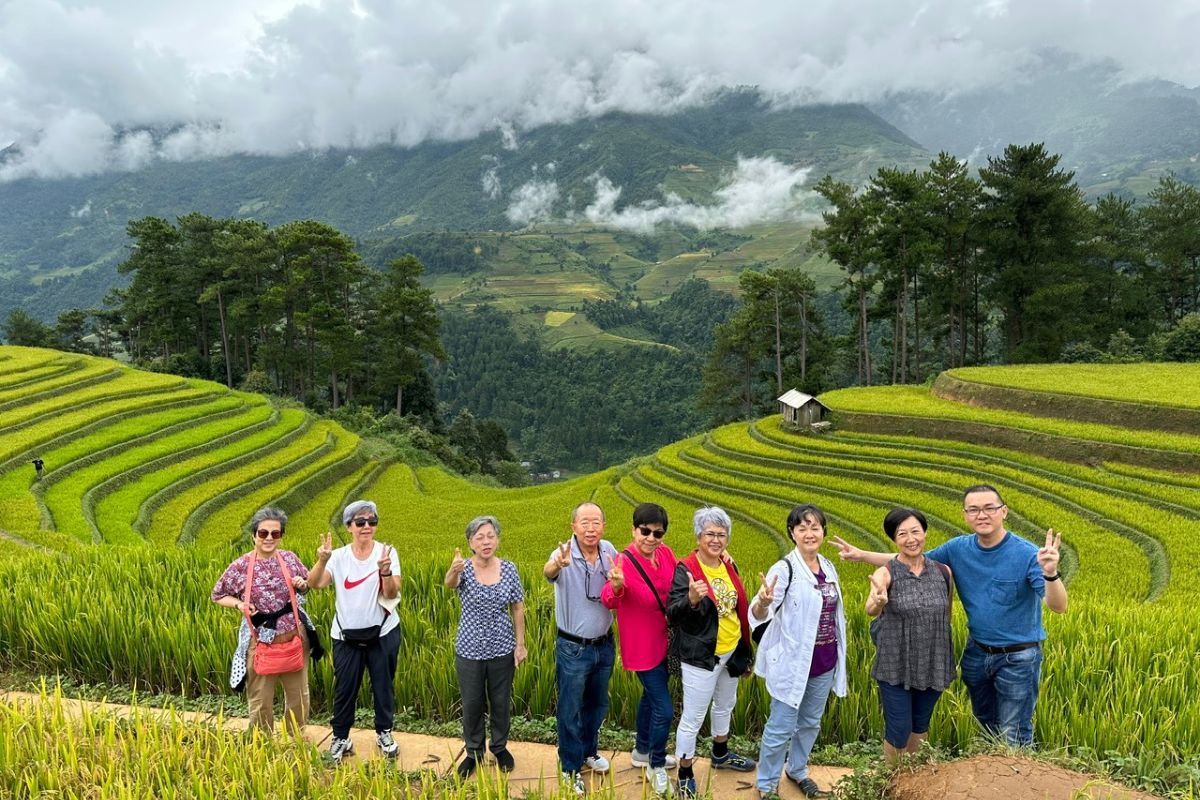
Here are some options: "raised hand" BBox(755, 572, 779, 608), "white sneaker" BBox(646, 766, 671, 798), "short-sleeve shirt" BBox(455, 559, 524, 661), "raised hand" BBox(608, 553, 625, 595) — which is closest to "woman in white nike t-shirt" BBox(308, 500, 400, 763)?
"short-sleeve shirt" BBox(455, 559, 524, 661)

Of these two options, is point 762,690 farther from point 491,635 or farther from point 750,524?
point 750,524

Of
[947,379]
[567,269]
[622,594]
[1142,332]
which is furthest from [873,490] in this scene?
[567,269]

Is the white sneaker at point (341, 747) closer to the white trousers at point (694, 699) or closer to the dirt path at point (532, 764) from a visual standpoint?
the dirt path at point (532, 764)

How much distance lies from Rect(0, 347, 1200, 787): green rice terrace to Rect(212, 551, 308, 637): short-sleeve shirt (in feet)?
3.52

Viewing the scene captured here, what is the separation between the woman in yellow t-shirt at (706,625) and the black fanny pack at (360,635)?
76.7 inches

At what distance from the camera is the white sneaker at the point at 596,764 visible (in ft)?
13.2

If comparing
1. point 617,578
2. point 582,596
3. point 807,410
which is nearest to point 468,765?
point 582,596

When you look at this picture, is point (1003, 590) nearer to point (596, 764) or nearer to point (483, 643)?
point (596, 764)

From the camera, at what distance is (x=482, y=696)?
157 inches

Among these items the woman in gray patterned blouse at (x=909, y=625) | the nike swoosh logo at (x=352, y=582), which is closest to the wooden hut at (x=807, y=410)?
the woman in gray patterned blouse at (x=909, y=625)

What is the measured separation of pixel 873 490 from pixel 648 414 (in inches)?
2059

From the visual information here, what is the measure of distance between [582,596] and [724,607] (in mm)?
857

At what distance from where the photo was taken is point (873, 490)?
18.3 m

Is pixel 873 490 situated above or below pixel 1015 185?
below
